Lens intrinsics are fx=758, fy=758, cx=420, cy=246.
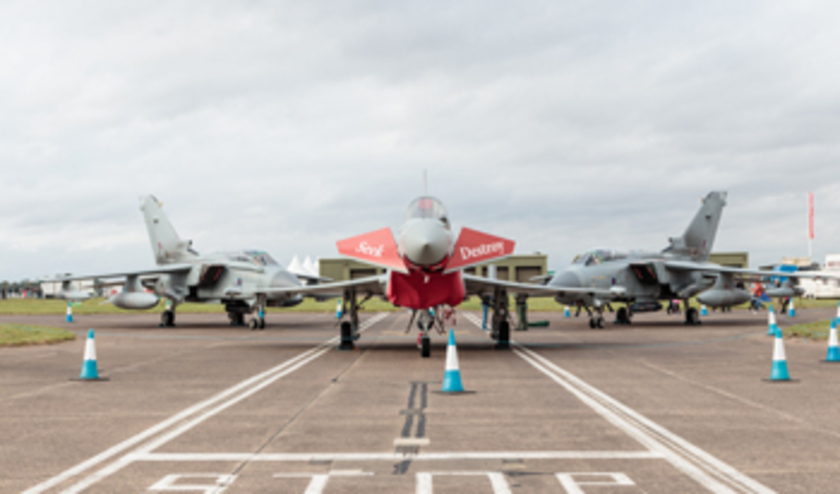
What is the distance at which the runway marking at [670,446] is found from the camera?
17.1 ft

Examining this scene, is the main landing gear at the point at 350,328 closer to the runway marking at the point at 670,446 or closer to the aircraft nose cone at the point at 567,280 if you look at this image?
the runway marking at the point at 670,446

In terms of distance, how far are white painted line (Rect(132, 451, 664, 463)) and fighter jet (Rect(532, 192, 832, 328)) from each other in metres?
A: 21.0

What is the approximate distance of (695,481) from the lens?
5285mm

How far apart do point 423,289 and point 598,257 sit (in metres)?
14.9

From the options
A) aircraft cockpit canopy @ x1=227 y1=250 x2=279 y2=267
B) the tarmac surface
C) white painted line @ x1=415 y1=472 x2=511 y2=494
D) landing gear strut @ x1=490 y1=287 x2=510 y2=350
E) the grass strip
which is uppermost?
aircraft cockpit canopy @ x1=227 y1=250 x2=279 y2=267

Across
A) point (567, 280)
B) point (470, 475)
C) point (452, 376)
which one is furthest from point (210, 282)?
point (470, 475)

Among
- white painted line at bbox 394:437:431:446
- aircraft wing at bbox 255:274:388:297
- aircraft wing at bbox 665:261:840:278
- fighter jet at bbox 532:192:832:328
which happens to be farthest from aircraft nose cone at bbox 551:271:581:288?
white painted line at bbox 394:437:431:446

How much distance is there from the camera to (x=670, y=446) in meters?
6.57

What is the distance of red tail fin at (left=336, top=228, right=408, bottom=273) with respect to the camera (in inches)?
629

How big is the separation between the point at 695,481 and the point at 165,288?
29549mm

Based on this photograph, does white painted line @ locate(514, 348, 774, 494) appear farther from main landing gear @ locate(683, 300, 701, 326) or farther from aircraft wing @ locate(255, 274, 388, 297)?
main landing gear @ locate(683, 300, 701, 326)

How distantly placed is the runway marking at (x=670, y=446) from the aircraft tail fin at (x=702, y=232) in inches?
913

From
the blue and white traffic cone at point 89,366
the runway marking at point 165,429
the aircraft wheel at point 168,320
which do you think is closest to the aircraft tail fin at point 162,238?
the aircraft wheel at point 168,320

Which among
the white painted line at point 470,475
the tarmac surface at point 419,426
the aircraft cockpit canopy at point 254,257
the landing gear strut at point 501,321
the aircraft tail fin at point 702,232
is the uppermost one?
the aircraft tail fin at point 702,232
